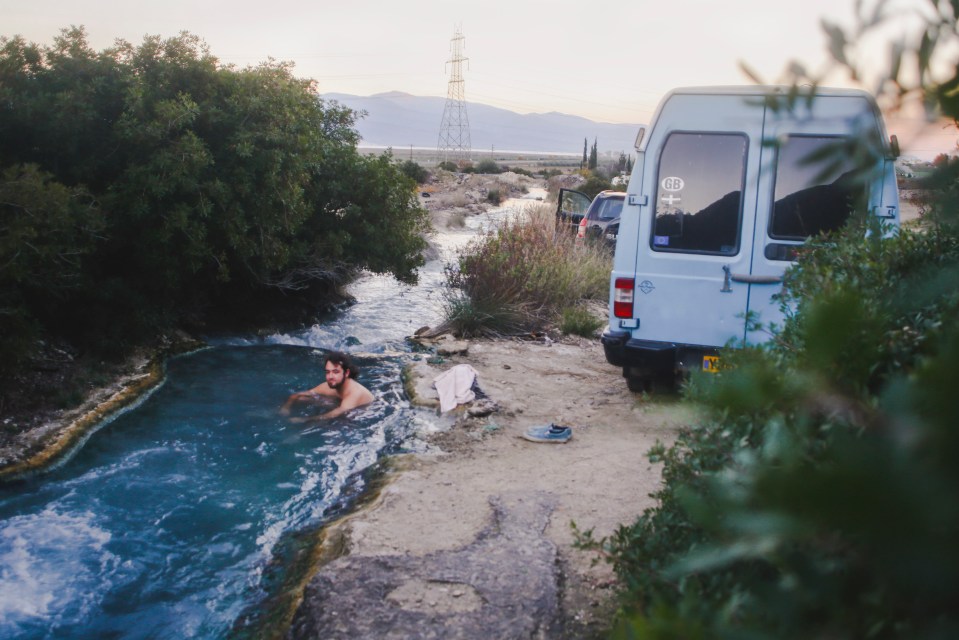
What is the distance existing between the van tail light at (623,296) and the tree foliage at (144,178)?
5.44m

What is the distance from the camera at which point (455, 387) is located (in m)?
8.81

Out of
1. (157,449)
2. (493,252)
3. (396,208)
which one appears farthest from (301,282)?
(157,449)

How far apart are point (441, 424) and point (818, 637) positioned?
7315 mm

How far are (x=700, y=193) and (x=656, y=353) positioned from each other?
1.42 meters

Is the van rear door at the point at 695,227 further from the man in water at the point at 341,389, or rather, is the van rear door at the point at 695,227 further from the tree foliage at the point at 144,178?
the tree foliage at the point at 144,178

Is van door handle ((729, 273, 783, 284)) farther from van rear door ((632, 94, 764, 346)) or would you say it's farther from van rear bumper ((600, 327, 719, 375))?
van rear bumper ((600, 327, 719, 375))

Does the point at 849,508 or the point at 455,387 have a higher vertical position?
the point at 849,508

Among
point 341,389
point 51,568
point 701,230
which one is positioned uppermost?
point 701,230

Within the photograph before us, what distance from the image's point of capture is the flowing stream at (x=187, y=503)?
15.8 ft

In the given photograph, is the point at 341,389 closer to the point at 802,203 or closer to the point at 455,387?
the point at 455,387

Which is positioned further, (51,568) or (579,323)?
(579,323)

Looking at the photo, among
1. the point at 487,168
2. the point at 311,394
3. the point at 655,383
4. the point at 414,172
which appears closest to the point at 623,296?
the point at 655,383

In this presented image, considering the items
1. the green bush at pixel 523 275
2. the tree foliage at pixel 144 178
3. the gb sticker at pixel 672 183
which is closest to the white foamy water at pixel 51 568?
the tree foliage at pixel 144 178

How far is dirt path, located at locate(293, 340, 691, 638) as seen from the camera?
3.96 meters
